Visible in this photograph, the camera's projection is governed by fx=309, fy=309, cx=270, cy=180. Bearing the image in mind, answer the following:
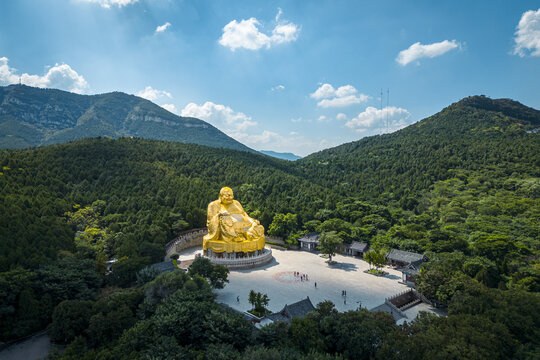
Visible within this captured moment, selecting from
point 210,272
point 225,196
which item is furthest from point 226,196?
point 210,272

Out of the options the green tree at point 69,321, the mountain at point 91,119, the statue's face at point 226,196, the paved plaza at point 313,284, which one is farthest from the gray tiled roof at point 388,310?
the mountain at point 91,119

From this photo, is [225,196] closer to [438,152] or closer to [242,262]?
[242,262]

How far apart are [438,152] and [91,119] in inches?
5317

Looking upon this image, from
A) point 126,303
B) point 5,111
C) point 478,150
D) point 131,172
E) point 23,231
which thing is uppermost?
point 5,111

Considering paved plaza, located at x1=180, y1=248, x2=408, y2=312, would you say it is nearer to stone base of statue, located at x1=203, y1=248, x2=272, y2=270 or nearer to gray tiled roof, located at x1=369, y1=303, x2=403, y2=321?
stone base of statue, located at x1=203, y1=248, x2=272, y2=270

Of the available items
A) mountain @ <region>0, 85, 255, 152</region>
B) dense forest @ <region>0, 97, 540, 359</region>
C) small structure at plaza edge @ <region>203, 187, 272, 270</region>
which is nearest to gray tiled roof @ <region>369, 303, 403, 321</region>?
dense forest @ <region>0, 97, 540, 359</region>

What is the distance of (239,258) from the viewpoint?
87.9 ft

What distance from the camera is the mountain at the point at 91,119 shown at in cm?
12044

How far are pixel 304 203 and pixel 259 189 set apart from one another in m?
7.94

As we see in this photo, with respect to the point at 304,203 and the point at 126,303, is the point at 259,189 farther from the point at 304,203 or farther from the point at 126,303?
the point at 126,303

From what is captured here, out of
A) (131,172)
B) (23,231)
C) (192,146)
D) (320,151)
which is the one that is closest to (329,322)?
(23,231)

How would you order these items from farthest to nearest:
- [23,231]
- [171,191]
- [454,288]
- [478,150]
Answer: [478,150] → [171,191] → [23,231] → [454,288]

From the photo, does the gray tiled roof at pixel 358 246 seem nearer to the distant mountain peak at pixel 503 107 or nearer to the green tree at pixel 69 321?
the green tree at pixel 69 321

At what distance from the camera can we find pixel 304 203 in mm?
41594
